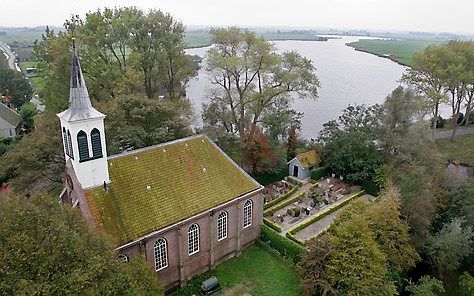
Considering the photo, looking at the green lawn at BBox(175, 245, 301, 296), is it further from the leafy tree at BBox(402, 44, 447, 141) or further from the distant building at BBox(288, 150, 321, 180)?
the leafy tree at BBox(402, 44, 447, 141)

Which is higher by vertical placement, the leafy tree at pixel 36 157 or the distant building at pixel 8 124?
the leafy tree at pixel 36 157

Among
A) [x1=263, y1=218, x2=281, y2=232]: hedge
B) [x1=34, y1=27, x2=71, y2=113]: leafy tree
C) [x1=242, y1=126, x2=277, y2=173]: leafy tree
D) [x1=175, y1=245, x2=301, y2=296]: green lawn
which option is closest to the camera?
[x1=175, y1=245, x2=301, y2=296]: green lawn

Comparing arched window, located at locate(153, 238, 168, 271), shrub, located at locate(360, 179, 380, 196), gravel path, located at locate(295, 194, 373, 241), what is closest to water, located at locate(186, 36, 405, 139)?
shrub, located at locate(360, 179, 380, 196)

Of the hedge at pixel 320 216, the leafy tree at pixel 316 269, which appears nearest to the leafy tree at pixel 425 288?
the leafy tree at pixel 316 269

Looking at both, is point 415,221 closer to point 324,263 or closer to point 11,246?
point 324,263

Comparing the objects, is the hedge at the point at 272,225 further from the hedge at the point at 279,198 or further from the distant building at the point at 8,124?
the distant building at the point at 8,124

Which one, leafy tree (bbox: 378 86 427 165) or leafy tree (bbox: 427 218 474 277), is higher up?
leafy tree (bbox: 378 86 427 165)

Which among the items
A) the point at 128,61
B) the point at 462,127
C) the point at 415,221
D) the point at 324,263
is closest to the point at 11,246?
the point at 324,263
